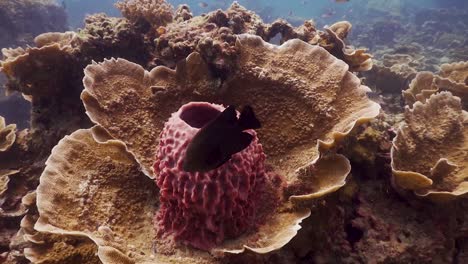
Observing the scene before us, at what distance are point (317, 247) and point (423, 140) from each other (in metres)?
1.43

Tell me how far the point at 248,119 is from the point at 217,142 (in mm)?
232

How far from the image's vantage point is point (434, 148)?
3.03m

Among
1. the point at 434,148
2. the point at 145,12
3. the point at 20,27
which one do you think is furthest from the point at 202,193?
the point at 20,27

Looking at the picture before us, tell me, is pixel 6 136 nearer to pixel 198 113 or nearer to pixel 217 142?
pixel 198 113

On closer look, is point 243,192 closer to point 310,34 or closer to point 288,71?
point 288,71

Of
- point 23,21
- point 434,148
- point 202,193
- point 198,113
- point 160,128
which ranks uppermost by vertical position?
point 198,113

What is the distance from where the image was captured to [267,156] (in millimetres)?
2924

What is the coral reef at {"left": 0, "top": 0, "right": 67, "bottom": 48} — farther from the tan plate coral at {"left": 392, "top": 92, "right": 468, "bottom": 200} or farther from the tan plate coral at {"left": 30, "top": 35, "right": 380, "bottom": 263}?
the tan plate coral at {"left": 392, "top": 92, "right": 468, "bottom": 200}

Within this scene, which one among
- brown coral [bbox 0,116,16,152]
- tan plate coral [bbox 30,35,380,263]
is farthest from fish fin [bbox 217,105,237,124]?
brown coral [bbox 0,116,16,152]

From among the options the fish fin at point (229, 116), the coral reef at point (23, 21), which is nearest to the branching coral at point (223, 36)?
the fish fin at point (229, 116)

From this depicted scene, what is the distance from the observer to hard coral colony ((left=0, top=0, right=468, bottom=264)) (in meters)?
2.30

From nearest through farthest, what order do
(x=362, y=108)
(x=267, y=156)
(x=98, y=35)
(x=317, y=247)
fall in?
(x=317, y=247) < (x=362, y=108) < (x=267, y=156) < (x=98, y=35)

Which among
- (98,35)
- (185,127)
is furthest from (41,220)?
(98,35)

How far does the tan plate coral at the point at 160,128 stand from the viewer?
7.66 ft
